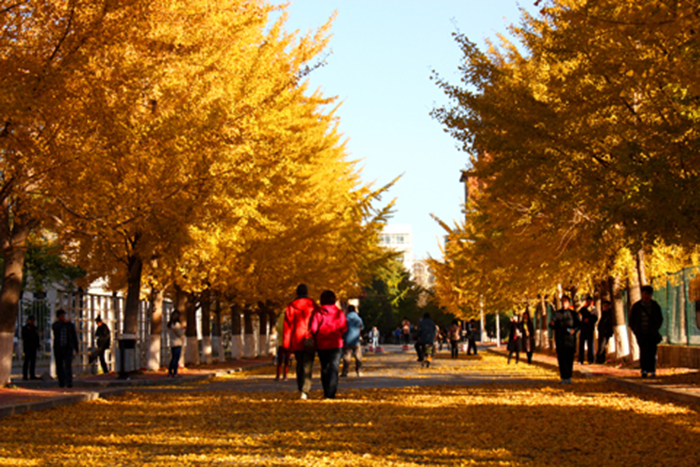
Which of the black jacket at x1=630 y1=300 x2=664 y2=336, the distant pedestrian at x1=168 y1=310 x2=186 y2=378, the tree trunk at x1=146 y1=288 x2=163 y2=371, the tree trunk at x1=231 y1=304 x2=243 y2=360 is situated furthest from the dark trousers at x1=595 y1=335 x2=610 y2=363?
the tree trunk at x1=231 y1=304 x2=243 y2=360

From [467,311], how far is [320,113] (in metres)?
35.3

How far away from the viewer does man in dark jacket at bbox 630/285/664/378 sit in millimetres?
17344

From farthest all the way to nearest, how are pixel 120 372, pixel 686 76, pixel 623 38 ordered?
1. pixel 120 372
2. pixel 623 38
3. pixel 686 76

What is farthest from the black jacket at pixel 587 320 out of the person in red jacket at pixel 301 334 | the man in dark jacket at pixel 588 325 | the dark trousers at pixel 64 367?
the dark trousers at pixel 64 367

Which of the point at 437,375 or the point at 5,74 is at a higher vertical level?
the point at 5,74

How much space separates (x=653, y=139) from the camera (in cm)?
1287

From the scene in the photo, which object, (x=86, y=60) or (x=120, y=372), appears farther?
(x=120, y=372)

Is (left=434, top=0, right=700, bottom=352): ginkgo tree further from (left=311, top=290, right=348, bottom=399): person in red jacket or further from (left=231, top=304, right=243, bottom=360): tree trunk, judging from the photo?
(left=231, top=304, right=243, bottom=360): tree trunk

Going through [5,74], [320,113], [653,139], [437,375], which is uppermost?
[320,113]

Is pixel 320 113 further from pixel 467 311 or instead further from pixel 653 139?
pixel 467 311

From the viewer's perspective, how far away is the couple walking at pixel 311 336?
15.0 meters

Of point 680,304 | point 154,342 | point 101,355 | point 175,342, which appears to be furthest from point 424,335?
point 101,355

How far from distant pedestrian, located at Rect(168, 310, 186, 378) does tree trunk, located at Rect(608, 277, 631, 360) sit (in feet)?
37.3

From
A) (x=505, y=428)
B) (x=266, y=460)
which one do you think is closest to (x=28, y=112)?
(x=266, y=460)
